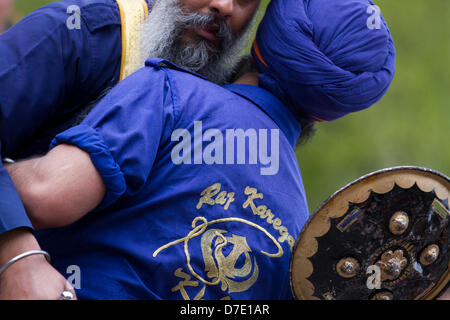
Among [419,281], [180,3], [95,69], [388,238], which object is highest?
[180,3]

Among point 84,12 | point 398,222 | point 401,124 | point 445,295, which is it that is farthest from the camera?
point 401,124

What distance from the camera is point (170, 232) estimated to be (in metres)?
1.17

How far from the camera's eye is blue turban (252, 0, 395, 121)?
1305mm

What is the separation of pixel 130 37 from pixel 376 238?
84cm

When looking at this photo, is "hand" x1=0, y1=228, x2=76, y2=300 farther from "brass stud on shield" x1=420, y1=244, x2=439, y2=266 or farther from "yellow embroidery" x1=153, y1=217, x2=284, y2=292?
"brass stud on shield" x1=420, y1=244, x2=439, y2=266

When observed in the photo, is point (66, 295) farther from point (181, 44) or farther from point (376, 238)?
point (181, 44)

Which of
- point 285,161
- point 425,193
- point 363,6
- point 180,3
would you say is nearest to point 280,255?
point 285,161

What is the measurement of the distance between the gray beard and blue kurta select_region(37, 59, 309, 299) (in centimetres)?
30

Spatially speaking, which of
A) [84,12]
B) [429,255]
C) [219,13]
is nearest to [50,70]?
[84,12]

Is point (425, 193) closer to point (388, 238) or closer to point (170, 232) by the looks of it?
point (388, 238)

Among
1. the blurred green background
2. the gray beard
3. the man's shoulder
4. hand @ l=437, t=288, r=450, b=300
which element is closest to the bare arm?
the man's shoulder

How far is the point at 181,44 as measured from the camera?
159 centimetres

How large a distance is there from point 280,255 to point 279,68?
0.42 metres

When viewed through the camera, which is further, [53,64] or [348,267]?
[53,64]
